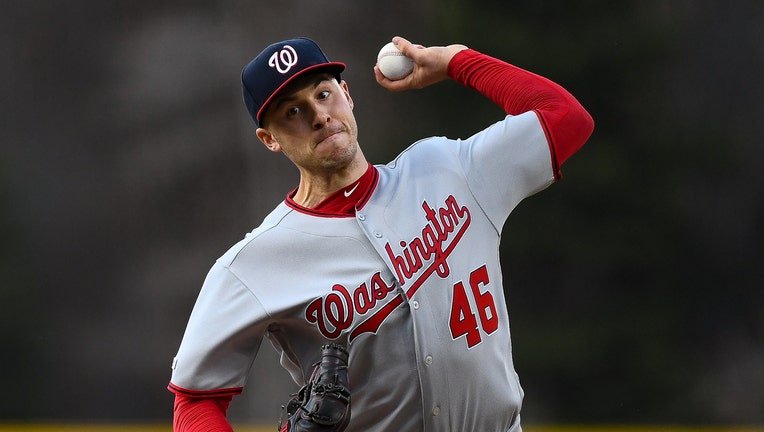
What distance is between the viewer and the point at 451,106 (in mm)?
4934

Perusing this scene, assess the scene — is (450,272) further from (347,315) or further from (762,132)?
(762,132)

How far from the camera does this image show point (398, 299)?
201 cm

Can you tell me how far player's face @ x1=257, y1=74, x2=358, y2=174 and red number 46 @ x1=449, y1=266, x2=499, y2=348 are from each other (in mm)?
346

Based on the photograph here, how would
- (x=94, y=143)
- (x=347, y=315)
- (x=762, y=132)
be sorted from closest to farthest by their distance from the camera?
1. (x=347, y=315)
2. (x=762, y=132)
3. (x=94, y=143)

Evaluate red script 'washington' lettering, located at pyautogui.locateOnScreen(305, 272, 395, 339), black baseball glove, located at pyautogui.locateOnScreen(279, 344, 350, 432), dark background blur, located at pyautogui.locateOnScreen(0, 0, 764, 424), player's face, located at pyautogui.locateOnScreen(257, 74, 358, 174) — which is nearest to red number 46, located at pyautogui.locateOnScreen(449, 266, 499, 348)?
red script 'washington' lettering, located at pyautogui.locateOnScreen(305, 272, 395, 339)

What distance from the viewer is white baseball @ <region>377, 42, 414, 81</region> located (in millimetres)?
2238

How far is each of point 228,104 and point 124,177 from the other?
60 cm

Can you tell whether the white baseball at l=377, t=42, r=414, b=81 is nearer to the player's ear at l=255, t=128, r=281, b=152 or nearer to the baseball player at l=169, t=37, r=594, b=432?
the baseball player at l=169, t=37, r=594, b=432

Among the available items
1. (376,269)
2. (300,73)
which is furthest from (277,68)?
(376,269)

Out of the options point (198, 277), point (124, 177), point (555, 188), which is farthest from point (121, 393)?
point (555, 188)

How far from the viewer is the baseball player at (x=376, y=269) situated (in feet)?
6.59

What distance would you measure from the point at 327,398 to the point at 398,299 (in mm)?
257

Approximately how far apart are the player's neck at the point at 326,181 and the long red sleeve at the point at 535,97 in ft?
0.98

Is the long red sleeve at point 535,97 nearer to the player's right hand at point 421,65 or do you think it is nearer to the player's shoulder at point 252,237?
the player's right hand at point 421,65
